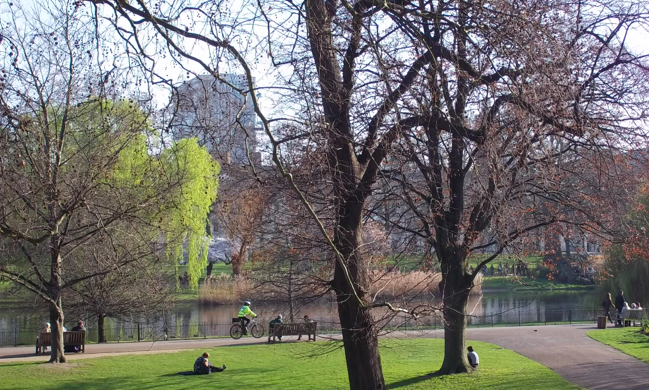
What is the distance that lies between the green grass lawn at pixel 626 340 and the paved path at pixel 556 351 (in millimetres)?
304

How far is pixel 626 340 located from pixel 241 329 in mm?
14081

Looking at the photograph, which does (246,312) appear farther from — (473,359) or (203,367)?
(473,359)

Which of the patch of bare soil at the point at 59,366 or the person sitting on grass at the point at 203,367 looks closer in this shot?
the person sitting on grass at the point at 203,367

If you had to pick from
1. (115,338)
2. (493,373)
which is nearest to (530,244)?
(493,373)

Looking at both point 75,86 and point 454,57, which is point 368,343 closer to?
point 454,57

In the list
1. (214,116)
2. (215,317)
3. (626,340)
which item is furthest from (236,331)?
(214,116)

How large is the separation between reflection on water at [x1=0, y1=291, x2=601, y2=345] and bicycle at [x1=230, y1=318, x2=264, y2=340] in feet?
3.02

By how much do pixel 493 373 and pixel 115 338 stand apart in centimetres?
1880

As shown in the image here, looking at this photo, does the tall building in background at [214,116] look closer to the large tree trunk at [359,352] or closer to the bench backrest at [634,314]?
the large tree trunk at [359,352]

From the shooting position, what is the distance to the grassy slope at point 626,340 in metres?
19.6

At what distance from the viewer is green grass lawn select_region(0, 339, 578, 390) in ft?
52.7

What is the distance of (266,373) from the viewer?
61.1 ft

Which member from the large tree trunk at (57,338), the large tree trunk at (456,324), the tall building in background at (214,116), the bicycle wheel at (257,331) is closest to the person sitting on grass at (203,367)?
the large tree trunk at (57,338)

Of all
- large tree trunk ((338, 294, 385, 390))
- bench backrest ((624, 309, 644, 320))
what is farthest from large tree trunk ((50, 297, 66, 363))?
bench backrest ((624, 309, 644, 320))
